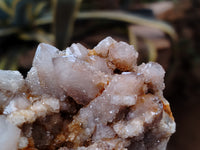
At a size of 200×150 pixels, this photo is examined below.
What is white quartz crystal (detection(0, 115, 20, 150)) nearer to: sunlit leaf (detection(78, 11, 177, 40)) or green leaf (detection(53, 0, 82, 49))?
green leaf (detection(53, 0, 82, 49))

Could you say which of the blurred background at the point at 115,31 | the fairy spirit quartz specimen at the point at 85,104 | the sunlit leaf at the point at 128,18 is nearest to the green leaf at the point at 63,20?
the blurred background at the point at 115,31

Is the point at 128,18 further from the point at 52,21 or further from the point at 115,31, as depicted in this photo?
the point at 52,21

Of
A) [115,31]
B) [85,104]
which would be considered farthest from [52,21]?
[85,104]

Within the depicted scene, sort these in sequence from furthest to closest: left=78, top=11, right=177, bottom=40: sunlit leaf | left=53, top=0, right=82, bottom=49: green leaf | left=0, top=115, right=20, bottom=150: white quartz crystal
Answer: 1. left=78, top=11, right=177, bottom=40: sunlit leaf
2. left=53, top=0, right=82, bottom=49: green leaf
3. left=0, top=115, right=20, bottom=150: white quartz crystal

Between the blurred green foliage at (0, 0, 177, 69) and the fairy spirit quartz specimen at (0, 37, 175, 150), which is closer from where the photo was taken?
the fairy spirit quartz specimen at (0, 37, 175, 150)

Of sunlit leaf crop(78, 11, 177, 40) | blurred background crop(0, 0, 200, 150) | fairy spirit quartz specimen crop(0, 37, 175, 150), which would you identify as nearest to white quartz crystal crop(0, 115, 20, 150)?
fairy spirit quartz specimen crop(0, 37, 175, 150)

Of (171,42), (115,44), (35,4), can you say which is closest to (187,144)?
(171,42)
